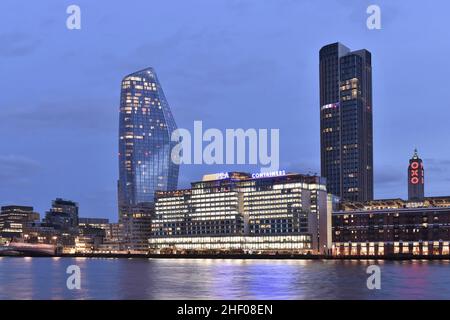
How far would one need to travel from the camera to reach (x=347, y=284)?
7556 cm
